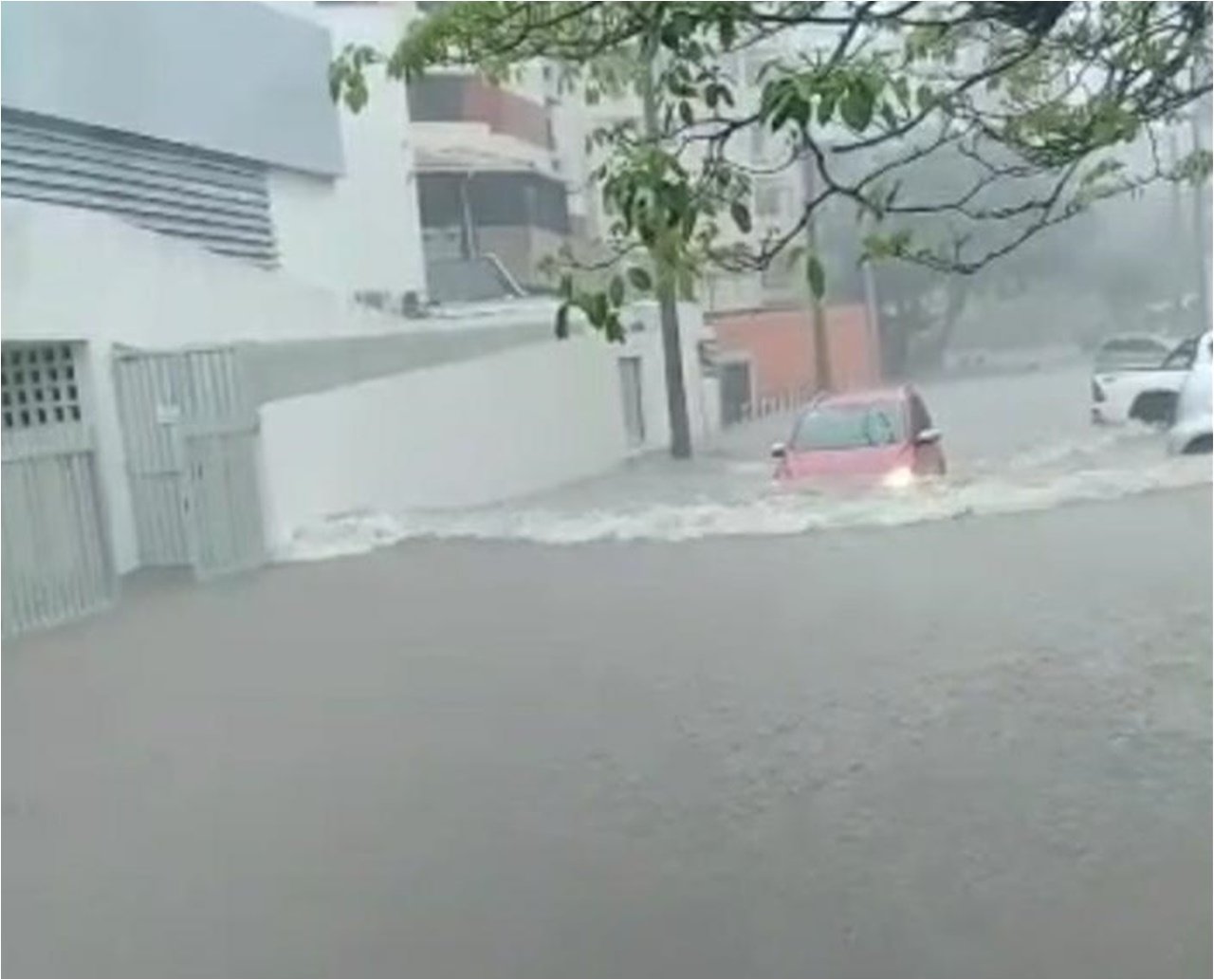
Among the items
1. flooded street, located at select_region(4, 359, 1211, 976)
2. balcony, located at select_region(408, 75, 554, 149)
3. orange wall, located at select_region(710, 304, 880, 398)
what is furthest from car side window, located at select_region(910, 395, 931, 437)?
balcony, located at select_region(408, 75, 554, 149)

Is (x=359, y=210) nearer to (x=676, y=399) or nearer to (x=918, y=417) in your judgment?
(x=676, y=399)

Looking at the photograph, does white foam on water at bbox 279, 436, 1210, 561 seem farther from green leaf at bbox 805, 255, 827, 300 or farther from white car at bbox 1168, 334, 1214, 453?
green leaf at bbox 805, 255, 827, 300

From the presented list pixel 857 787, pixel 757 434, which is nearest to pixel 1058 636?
pixel 857 787

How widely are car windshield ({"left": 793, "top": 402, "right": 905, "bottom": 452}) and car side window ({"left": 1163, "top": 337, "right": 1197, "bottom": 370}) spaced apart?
4.41 feet

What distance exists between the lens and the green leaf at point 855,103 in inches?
62.0

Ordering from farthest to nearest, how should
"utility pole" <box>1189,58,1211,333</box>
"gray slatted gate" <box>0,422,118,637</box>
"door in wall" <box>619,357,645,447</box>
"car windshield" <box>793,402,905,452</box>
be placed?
"door in wall" <box>619,357,645,447</box> < "car windshield" <box>793,402,905,452</box> < "gray slatted gate" <box>0,422,118,637</box> < "utility pole" <box>1189,58,1211,333</box>

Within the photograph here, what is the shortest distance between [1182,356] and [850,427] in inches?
64.8

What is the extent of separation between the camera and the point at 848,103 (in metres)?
1.58

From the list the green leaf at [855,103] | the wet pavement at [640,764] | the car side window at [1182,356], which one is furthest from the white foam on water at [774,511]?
the green leaf at [855,103]

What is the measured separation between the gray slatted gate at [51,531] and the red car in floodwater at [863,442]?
292cm

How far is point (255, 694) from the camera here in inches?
179

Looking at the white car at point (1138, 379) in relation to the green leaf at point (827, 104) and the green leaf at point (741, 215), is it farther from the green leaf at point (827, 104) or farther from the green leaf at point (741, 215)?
the green leaf at point (827, 104)

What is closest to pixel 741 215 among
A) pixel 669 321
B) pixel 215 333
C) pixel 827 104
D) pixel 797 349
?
pixel 827 104

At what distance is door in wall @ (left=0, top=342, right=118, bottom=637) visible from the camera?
5066 millimetres
